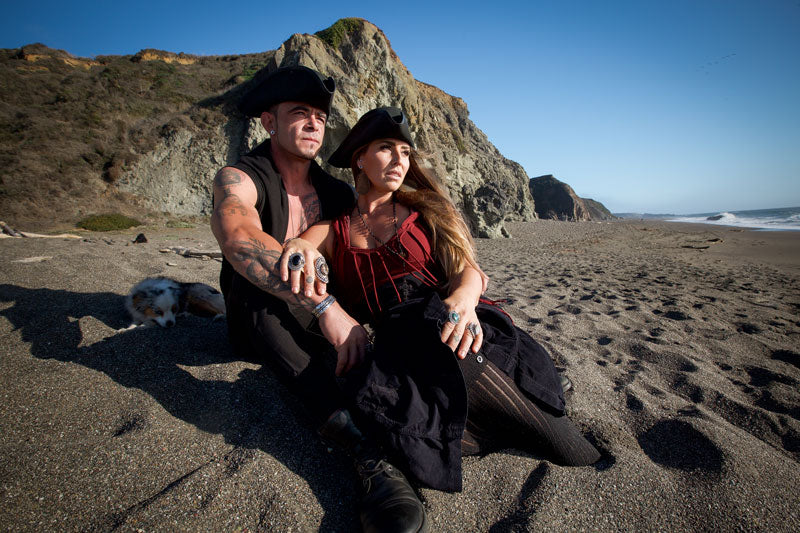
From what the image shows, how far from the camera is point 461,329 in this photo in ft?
5.30

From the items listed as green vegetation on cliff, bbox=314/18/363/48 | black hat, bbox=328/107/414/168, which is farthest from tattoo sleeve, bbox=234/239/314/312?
green vegetation on cliff, bbox=314/18/363/48

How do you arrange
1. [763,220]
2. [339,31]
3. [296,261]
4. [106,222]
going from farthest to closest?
[763,220], [339,31], [106,222], [296,261]

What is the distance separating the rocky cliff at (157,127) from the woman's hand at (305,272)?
440 inches

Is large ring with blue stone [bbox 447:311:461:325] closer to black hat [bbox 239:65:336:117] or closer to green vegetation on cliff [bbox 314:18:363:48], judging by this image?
black hat [bbox 239:65:336:117]

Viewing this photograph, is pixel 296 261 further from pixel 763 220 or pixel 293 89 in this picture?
pixel 763 220

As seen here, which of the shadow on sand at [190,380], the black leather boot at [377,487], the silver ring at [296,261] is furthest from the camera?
the silver ring at [296,261]

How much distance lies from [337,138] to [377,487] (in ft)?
41.5

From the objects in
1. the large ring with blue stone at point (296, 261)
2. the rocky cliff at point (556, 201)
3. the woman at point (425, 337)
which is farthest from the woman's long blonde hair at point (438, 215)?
the rocky cliff at point (556, 201)

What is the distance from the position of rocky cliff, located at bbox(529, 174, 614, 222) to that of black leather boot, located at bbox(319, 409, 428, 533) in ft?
125

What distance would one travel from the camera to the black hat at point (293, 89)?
7.07 ft

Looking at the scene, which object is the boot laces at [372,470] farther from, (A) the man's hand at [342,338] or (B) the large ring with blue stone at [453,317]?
(B) the large ring with blue stone at [453,317]

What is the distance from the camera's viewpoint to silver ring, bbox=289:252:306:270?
170 cm

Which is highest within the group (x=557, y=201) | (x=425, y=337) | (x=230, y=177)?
(x=557, y=201)

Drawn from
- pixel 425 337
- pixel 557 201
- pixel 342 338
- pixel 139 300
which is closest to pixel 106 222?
pixel 139 300
